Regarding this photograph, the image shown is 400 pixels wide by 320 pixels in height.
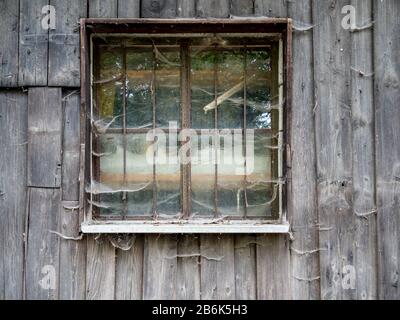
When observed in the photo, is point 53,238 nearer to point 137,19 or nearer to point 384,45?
point 137,19

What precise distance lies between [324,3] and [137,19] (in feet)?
3.59

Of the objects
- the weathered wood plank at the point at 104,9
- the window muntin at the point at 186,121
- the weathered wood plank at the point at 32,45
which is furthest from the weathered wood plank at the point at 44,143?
the weathered wood plank at the point at 104,9

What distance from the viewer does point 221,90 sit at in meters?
2.77

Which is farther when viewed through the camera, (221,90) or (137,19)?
(221,90)

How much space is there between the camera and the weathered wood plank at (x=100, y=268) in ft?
8.65

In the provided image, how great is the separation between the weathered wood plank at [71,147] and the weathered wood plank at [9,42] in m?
0.34

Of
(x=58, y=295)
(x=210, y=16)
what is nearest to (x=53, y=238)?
(x=58, y=295)

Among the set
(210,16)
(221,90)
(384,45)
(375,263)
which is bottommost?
(375,263)

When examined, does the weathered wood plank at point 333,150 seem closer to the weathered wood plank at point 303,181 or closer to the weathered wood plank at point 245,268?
the weathered wood plank at point 303,181

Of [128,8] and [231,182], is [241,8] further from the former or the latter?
[231,182]

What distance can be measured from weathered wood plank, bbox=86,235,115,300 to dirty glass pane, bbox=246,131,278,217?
0.85 metres

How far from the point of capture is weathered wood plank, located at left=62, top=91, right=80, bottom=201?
2.63m

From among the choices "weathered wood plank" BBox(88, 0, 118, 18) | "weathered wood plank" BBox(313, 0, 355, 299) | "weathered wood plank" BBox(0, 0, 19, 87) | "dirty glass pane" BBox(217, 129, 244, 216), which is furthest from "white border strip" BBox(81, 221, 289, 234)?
"weathered wood plank" BBox(88, 0, 118, 18)

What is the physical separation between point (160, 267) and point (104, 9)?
153cm
